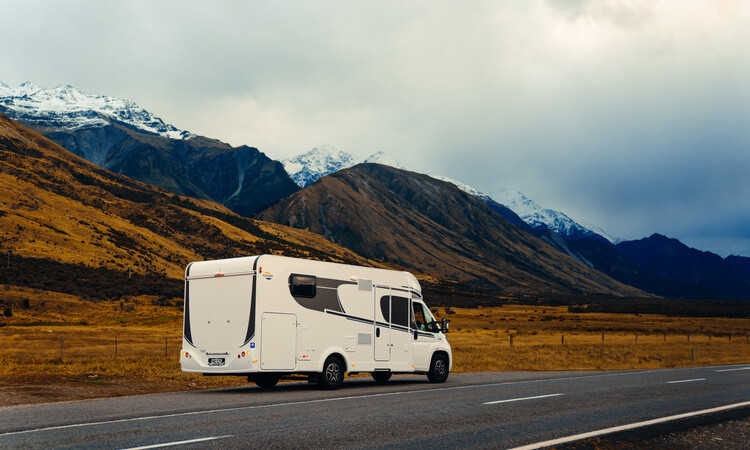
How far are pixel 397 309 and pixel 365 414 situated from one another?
868 centimetres

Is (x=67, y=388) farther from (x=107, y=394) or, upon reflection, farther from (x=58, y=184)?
(x=58, y=184)

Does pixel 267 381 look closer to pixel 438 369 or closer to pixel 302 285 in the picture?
pixel 302 285

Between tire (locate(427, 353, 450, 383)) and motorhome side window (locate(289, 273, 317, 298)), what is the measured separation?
5652 mm

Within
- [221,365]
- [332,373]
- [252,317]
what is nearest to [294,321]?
[252,317]

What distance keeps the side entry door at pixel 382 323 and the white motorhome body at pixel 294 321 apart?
0.11ft

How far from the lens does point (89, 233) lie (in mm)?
115688

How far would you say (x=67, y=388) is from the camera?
65.3 ft

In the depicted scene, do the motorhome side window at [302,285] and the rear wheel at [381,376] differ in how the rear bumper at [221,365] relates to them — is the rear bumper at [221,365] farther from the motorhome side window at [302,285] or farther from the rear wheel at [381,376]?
the rear wheel at [381,376]

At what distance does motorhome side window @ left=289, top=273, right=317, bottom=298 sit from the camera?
1880cm

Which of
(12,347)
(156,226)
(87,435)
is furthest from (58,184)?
(87,435)

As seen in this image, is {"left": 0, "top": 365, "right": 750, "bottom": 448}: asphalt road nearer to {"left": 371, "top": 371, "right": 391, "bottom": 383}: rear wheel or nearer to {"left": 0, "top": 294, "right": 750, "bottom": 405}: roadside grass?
{"left": 371, "top": 371, "right": 391, "bottom": 383}: rear wheel

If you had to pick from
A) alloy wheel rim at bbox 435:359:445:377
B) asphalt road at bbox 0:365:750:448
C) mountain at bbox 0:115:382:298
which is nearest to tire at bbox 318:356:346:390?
asphalt road at bbox 0:365:750:448

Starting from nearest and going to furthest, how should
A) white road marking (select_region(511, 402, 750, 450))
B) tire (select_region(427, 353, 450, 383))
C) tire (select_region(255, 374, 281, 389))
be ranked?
1. white road marking (select_region(511, 402, 750, 450))
2. tire (select_region(255, 374, 281, 389))
3. tire (select_region(427, 353, 450, 383))

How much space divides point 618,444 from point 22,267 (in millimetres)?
95921
